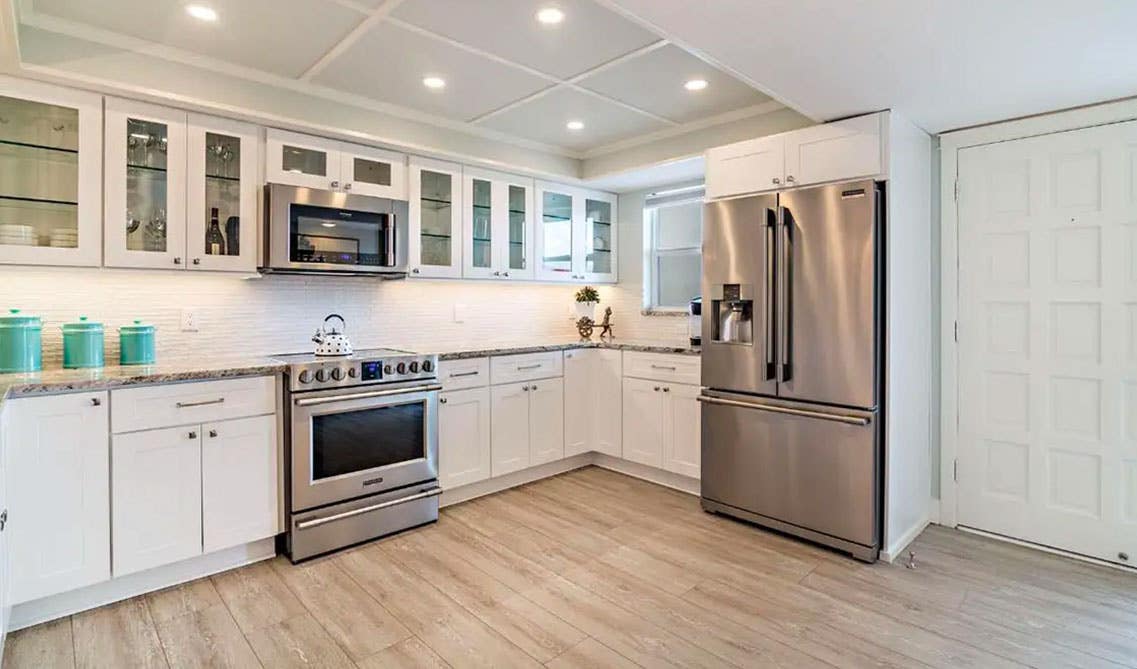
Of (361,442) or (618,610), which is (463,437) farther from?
(618,610)

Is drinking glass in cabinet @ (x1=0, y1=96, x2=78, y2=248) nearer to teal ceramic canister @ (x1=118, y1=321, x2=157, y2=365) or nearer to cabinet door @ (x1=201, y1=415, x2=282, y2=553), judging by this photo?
teal ceramic canister @ (x1=118, y1=321, x2=157, y2=365)

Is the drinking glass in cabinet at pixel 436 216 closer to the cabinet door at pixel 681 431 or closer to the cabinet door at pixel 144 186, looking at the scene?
the cabinet door at pixel 144 186

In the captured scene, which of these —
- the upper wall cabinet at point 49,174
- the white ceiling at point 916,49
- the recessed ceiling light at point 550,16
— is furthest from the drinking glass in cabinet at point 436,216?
the white ceiling at point 916,49

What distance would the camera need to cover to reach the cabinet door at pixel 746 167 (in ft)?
10.6

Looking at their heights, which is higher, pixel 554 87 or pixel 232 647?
pixel 554 87

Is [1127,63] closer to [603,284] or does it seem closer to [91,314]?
[603,284]

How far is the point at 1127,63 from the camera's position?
2.40 metres

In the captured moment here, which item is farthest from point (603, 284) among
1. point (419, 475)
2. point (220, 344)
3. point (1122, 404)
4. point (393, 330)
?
point (1122, 404)

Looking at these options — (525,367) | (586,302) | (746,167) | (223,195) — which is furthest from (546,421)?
(223,195)

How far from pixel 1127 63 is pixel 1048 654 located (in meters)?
2.35

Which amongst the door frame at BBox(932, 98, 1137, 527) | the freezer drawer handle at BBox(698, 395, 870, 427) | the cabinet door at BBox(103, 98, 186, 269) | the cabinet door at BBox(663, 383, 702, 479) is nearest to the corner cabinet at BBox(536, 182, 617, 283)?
the cabinet door at BBox(663, 383, 702, 479)

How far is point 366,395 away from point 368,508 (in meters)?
0.60

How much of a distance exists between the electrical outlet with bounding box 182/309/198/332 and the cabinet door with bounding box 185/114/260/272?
0.36 metres

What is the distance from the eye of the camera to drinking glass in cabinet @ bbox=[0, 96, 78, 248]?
99.5 inches
